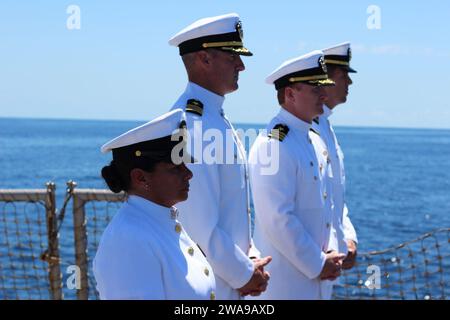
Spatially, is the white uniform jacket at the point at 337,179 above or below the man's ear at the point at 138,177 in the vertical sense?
below

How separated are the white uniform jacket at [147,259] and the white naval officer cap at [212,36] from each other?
1253 millimetres

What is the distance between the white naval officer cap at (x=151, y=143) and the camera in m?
2.88

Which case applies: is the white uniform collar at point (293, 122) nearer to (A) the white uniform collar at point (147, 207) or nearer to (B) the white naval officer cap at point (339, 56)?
(B) the white naval officer cap at point (339, 56)

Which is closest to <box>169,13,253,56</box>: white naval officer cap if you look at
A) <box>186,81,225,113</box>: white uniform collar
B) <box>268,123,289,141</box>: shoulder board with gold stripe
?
<box>186,81,225,113</box>: white uniform collar

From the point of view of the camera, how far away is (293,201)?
4504 mm

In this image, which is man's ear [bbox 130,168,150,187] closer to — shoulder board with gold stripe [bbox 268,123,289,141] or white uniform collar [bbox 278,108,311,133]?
shoulder board with gold stripe [bbox 268,123,289,141]

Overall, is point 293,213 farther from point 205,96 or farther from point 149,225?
point 149,225

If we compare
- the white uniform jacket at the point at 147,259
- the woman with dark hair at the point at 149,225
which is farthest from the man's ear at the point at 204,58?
the white uniform jacket at the point at 147,259

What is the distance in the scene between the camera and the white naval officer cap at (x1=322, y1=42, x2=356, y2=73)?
18.8 feet

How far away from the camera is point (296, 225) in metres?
4.45

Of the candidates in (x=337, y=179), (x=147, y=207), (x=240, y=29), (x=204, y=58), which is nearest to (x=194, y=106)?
(x=204, y=58)
